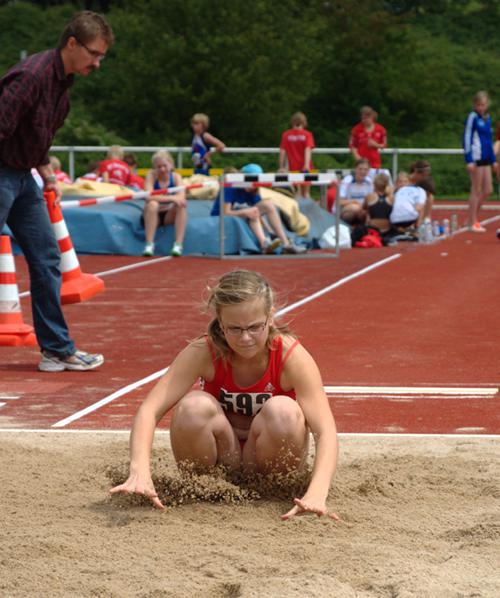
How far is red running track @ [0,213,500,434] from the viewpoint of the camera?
786cm

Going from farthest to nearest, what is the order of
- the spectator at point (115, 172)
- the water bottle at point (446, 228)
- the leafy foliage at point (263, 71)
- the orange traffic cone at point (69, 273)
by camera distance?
the leafy foliage at point (263, 71)
the spectator at point (115, 172)
the water bottle at point (446, 228)
the orange traffic cone at point (69, 273)

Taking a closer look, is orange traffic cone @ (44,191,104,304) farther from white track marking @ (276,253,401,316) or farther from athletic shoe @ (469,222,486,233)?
athletic shoe @ (469,222,486,233)

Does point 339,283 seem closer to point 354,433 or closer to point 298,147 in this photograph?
point 354,433

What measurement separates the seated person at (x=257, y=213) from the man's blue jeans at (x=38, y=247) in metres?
9.38

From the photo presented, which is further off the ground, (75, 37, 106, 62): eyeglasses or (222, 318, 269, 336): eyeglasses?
(75, 37, 106, 62): eyeglasses

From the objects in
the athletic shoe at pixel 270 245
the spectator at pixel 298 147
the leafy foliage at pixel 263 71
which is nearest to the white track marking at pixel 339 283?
the athletic shoe at pixel 270 245

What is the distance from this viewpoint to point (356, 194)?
21812 mm

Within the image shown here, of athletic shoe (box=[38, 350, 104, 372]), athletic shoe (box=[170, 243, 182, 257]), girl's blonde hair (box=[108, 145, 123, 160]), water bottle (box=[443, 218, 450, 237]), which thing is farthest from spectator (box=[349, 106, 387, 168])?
athletic shoe (box=[38, 350, 104, 372])

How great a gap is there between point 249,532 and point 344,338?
5683 mm

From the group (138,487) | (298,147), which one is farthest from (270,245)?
(138,487)

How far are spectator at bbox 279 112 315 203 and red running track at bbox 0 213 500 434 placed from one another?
691 cm

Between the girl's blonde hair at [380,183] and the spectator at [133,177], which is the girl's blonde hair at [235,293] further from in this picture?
the spectator at [133,177]

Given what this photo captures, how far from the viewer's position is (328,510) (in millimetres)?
5586

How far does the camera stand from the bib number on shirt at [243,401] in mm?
5750
